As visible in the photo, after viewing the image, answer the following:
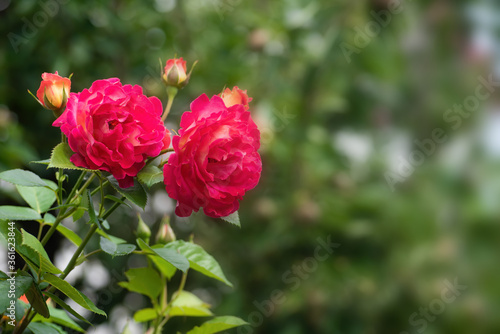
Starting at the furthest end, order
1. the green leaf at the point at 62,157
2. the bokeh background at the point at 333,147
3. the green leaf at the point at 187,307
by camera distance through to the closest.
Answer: the bokeh background at the point at 333,147 → the green leaf at the point at 187,307 → the green leaf at the point at 62,157

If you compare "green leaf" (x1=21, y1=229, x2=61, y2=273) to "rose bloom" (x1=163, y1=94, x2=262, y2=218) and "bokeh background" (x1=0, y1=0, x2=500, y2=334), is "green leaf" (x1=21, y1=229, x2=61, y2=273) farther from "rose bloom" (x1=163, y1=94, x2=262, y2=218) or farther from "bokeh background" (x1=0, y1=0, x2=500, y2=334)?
"bokeh background" (x1=0, y1=0, x2=500, y2=334)

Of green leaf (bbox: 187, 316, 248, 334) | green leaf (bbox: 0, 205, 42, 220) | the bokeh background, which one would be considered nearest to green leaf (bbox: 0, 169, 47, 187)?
green leaf (bbox: 0, 205, 42, 220)

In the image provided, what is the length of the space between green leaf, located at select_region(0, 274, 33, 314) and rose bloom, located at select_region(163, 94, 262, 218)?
0.09 metres

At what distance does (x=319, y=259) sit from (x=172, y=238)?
0.76m

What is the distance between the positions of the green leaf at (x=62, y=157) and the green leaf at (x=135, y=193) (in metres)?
0.02

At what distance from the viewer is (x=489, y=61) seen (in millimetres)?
1223

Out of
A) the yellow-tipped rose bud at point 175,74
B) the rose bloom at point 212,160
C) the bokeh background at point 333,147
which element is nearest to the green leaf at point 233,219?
the rose bloom at point 212,160

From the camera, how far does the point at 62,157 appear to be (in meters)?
0.28

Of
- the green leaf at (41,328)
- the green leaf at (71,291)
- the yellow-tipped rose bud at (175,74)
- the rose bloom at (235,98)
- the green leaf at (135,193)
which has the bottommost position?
the green leaf at (41,328)

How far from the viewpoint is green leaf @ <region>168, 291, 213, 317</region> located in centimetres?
39

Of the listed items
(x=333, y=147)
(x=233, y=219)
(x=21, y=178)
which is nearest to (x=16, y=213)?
(x=21, y=178)

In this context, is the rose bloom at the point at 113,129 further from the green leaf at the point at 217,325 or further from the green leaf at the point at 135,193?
the green leaf at the point at 217,325

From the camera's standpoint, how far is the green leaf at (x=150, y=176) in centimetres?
28

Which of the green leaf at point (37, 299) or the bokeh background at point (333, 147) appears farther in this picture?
the bokeh background at point (333, 147)
